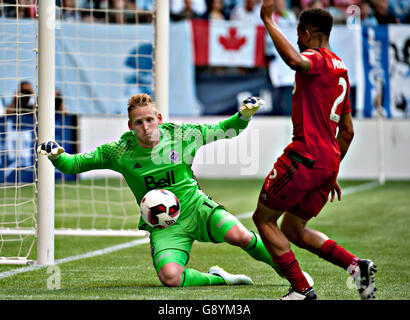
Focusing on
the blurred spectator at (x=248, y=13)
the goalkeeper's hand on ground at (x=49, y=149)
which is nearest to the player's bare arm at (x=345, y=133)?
the goalkeeper's hand on ground at (x=49, y=149)

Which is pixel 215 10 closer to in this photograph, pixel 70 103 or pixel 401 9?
pixel 401 9

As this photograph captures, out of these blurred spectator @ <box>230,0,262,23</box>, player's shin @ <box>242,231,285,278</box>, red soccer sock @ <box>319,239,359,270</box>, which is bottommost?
player's shin @ <box>242,231,285,278</box>

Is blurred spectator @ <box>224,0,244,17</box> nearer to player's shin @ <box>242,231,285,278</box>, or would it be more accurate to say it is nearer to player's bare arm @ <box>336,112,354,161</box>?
player's shin @ <box>242,231,285,278</box>

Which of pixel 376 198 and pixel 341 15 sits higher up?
pixel 341 15

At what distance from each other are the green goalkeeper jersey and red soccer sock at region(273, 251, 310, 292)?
107cm

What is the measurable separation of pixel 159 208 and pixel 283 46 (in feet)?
5.14

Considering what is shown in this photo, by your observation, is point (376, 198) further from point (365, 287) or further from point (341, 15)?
point (365, 287)

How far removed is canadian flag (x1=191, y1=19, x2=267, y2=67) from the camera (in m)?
16.2

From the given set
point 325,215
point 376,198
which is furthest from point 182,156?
point 376,198

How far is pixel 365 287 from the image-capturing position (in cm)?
435

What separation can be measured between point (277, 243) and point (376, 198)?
27.7ft

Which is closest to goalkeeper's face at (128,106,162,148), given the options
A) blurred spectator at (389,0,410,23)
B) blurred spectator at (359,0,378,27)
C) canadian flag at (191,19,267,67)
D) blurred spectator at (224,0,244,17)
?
canadian flag at (191,19,267,67)

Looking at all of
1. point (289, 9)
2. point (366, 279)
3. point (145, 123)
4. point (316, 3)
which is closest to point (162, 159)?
→ point (145, 123)

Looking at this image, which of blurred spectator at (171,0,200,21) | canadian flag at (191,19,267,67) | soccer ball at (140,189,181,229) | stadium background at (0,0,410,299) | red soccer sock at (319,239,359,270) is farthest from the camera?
blurred spectator at (171,0,200,21)
